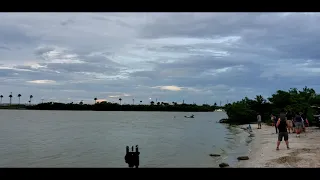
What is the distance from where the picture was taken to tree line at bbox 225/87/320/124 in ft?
68.1

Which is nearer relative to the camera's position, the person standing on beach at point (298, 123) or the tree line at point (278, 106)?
the person standing on beach at point (298, 123)

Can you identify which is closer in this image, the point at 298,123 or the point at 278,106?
the point at 298,123

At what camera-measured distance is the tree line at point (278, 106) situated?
20.8 m

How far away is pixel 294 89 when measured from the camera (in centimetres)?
2669

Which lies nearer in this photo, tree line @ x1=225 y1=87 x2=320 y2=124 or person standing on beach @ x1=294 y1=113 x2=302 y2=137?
person standing on beach @ x1=294 y1=113 x2=302 y2=137

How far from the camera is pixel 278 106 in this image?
29719 millimetres
